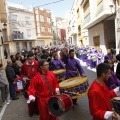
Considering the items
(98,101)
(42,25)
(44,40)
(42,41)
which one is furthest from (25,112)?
(42,25)

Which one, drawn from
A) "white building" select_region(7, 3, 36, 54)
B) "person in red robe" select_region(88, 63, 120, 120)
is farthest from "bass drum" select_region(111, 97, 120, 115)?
"white building" select_region(7, 3, 36, 54)

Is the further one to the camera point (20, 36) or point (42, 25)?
point (42, 25)

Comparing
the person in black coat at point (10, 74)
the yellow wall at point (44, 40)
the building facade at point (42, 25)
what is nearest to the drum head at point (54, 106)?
the person in black coat at point (10, 74)

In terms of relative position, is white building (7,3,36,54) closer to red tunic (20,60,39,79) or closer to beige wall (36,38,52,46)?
beige wall (36,38,52,46)

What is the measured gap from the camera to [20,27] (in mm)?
43906

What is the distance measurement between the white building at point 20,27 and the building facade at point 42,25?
218 inches

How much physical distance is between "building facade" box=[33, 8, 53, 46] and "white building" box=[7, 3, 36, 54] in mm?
5541

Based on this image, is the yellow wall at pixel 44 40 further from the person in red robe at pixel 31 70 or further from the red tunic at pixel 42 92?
the red tunic at pixel 42 92

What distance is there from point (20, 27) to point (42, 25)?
43.9 feet

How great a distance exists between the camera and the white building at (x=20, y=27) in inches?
1590

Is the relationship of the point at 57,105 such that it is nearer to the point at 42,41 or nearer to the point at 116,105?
the point at 116,105

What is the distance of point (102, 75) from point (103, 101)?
35 centimetres

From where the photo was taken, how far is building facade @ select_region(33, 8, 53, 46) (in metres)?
54.4

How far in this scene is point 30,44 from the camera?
155 ft
